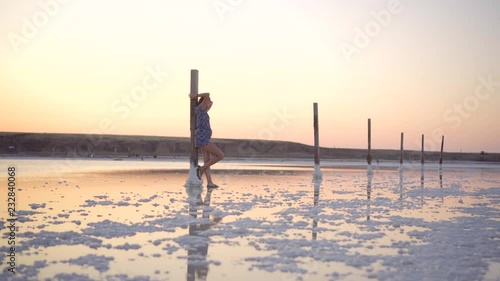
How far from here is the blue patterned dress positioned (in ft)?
52.6

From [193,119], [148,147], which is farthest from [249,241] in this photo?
[148,147]

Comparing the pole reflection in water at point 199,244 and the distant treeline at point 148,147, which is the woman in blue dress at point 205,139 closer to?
the pole reflection in water at point 199,244

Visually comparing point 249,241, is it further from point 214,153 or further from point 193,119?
point 193,119

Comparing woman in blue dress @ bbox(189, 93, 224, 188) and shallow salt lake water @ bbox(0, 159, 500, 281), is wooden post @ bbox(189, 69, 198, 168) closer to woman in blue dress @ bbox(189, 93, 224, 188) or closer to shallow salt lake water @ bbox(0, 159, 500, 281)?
woman in blue dress @ bbox(189, 93, 224, 188)

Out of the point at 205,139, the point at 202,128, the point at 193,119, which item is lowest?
the point at 205,139

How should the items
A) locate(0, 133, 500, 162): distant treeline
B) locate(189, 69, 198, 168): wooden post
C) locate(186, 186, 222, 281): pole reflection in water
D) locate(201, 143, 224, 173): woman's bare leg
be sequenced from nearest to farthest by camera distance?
locate(186, 186, 222, 281): pole reflection in water < locate(201, 143, 224, 173): woman's bare leg < locate(189, 69, 198, 168): wooden post < locate(0, 133, 500, 162): distant treeline

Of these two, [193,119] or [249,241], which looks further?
[193,119]

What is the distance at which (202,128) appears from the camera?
53.0 ft

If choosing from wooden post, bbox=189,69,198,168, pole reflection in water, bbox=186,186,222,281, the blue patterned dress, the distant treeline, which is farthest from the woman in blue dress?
the distant treeline

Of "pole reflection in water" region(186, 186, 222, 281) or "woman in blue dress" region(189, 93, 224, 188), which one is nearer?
"pole reflection in water" region(186, 186, 222, 281)

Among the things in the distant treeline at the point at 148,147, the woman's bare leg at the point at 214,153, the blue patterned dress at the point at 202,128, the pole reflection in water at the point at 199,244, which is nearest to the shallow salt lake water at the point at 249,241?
the pole reflection in water at the point at 199,244

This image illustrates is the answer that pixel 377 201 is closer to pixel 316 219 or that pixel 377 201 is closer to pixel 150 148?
pixel 316 219

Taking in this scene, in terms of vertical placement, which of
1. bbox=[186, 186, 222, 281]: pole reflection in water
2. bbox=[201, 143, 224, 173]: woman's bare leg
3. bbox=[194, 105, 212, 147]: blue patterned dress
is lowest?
bbox=[186, 186, 222, 281]: pole reflection in water

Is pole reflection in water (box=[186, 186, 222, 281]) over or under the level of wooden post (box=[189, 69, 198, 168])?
under
